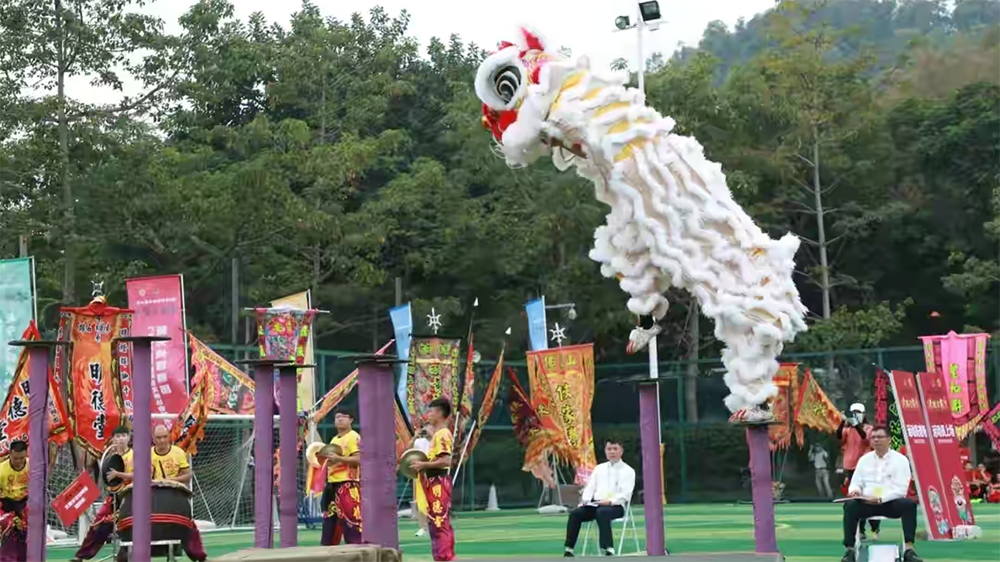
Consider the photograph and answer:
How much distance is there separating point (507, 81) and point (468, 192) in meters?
27.7

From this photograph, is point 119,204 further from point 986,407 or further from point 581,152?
point 581,152

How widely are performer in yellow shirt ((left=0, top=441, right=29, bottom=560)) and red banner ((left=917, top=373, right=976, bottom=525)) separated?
883cm

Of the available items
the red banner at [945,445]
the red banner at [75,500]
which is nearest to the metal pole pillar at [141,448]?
the red banner at [75,500]

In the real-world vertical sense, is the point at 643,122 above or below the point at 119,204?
below

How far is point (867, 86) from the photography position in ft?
122

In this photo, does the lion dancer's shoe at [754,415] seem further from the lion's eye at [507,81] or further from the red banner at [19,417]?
the red banner at [19,417]

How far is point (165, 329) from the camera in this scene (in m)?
20.5

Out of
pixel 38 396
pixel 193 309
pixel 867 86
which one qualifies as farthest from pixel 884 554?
A: pixel 867 86

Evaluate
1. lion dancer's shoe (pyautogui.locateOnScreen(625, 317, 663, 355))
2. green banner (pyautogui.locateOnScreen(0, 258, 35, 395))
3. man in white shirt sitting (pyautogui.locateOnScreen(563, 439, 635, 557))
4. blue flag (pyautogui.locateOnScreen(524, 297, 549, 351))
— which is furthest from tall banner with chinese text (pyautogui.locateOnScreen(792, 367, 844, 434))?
lion dancer's shoe (pyautogui.locateOnScreen(625, 317, 663, 355))

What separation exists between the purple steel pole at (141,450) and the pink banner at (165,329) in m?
10.5

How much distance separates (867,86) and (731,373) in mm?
28719

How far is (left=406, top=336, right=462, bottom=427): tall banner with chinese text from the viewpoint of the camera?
21844 millimetres

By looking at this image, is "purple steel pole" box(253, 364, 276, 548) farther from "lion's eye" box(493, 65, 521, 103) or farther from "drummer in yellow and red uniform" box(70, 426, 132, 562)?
"drummer in yellow and red uniform" box(70, 426, 132, 562)

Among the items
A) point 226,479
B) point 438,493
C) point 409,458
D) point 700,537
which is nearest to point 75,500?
point 409,458
